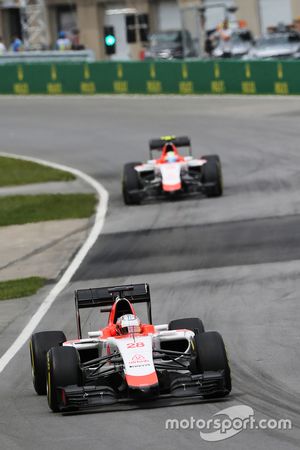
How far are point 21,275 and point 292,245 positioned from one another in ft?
13.7

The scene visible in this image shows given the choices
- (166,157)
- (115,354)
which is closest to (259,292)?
(115,354)

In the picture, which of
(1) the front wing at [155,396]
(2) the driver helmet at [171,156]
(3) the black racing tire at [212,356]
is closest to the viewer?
(1) the front wing at [155,396]

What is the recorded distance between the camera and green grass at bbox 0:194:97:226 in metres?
26.0

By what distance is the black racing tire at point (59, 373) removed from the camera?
11.1 meters

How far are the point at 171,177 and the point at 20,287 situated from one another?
775 cm

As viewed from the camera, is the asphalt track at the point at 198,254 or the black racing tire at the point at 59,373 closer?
the asphalt track at the point at 198,254

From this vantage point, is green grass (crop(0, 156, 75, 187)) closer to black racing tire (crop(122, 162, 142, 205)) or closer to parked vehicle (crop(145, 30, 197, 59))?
black racing tire (crop(122, 162, 142, 205))

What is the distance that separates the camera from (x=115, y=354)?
11453 mm

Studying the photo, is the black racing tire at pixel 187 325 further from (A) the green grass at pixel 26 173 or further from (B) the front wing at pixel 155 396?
(A) the green grass at pixel 26 173

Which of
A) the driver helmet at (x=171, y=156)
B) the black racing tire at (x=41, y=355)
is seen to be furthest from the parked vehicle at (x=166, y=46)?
the black racing tire at (x=41, y=355)

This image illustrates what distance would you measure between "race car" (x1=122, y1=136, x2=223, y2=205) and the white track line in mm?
796

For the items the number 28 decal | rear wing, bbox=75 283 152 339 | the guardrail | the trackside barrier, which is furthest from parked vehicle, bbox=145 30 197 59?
the number 28 decal

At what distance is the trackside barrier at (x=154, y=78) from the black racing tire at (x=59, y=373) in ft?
107

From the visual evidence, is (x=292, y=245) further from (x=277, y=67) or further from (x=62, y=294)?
(x=277, y=67)
